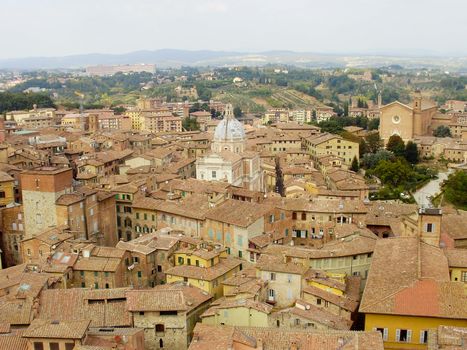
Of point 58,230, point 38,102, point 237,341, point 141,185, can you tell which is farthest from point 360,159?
point 38,102

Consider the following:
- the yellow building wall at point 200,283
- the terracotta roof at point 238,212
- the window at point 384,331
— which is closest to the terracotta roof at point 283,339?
the window at point 384,331

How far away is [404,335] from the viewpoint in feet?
89.1

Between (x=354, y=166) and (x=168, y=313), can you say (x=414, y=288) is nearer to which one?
(x=168, y=313)

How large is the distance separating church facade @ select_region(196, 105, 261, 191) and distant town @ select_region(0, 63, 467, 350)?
16 cm

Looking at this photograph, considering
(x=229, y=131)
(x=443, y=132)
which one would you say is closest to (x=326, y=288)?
(x=229, y=131)

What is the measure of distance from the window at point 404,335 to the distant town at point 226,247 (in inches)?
1.7

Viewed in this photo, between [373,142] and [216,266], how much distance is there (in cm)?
5762

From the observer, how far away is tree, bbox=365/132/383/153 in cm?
8620

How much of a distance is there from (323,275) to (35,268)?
15973 mm

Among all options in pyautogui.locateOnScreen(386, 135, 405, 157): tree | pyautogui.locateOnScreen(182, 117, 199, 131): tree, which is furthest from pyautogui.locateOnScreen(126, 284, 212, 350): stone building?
pyautogui.locateOnScreen(182, 117, 199, 131): tree

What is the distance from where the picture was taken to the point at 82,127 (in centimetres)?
9431

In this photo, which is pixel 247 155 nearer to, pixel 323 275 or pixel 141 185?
pixel 141 185

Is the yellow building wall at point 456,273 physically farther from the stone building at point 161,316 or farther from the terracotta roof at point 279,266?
the stone building at point 161,316

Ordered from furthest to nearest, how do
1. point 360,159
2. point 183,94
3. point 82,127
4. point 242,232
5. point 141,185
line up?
point 183,94, point 82,127, point 360,159, point 141,185, point 242,232
